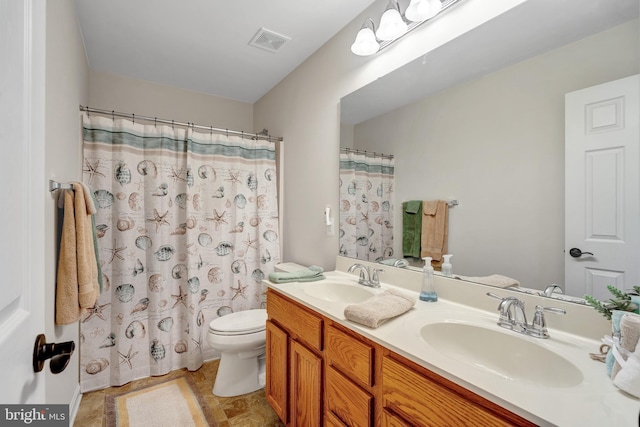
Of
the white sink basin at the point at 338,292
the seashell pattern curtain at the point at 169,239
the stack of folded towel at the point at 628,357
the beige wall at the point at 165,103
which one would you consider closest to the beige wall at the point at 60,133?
the seashell pattern curtain at the point at 169,239

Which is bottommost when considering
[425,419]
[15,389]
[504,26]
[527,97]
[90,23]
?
[425,419]

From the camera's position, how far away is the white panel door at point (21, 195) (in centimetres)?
44

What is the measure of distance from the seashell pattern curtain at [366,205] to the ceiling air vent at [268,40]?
0.95 metres

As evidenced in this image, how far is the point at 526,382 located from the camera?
87 centimetres

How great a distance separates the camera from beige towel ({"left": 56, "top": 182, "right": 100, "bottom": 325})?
1391 mm

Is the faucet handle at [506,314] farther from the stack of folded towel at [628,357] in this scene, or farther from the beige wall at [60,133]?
the beige wall at [60,133]

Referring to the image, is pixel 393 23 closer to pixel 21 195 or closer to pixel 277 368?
pixel 21 195

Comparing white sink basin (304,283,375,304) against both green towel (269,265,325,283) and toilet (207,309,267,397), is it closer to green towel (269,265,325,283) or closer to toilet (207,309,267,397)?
green towel (269,265,325,283)

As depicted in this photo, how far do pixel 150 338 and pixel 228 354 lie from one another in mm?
687

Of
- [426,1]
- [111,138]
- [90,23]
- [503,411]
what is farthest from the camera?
[111,138]

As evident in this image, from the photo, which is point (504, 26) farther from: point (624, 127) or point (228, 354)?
point (228, 354)

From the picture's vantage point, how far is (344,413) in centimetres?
113

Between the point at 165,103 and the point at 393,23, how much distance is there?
2.26m

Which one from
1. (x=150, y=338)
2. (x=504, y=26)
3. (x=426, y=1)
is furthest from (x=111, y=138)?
(x=504, y=26)
